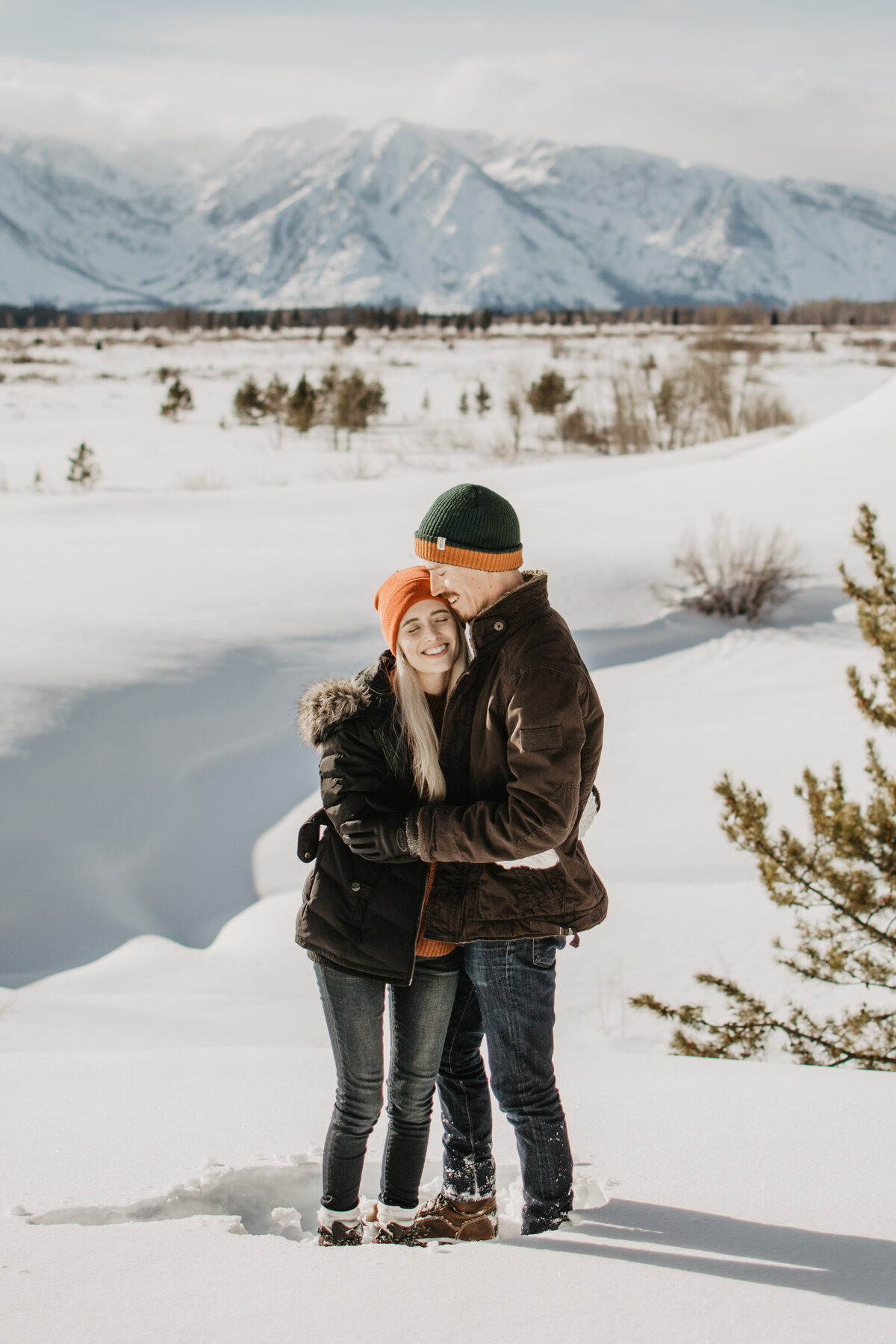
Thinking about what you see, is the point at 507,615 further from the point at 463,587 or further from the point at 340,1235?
the point at 340,1235

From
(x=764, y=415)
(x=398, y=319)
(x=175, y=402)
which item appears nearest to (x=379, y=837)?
(x=764, y=415)

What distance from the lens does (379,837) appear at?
6.31ft

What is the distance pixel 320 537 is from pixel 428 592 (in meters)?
9.06

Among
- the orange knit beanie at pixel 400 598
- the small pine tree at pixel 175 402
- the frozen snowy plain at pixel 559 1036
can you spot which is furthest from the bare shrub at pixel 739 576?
the small pine tree at pixel 175 402

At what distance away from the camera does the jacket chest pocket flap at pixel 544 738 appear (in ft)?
6.05

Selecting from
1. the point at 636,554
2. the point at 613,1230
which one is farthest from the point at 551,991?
the point at 636,554

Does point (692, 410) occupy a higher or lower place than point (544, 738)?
higher

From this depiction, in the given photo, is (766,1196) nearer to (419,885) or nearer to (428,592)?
(419,885)

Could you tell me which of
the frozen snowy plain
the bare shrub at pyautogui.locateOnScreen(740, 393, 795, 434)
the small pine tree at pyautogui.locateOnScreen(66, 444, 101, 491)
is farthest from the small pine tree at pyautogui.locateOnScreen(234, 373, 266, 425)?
the frozen snowy plain

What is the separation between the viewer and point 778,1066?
318 centimetres

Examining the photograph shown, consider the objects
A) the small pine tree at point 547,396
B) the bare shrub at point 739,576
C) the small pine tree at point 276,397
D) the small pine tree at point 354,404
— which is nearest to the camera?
the bare shrub at point 739,576

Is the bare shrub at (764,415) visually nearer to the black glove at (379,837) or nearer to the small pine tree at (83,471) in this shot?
the small pine tree at (83,471)

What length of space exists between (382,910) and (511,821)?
1.06ft

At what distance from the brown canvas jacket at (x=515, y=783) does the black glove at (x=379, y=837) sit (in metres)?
0.03
